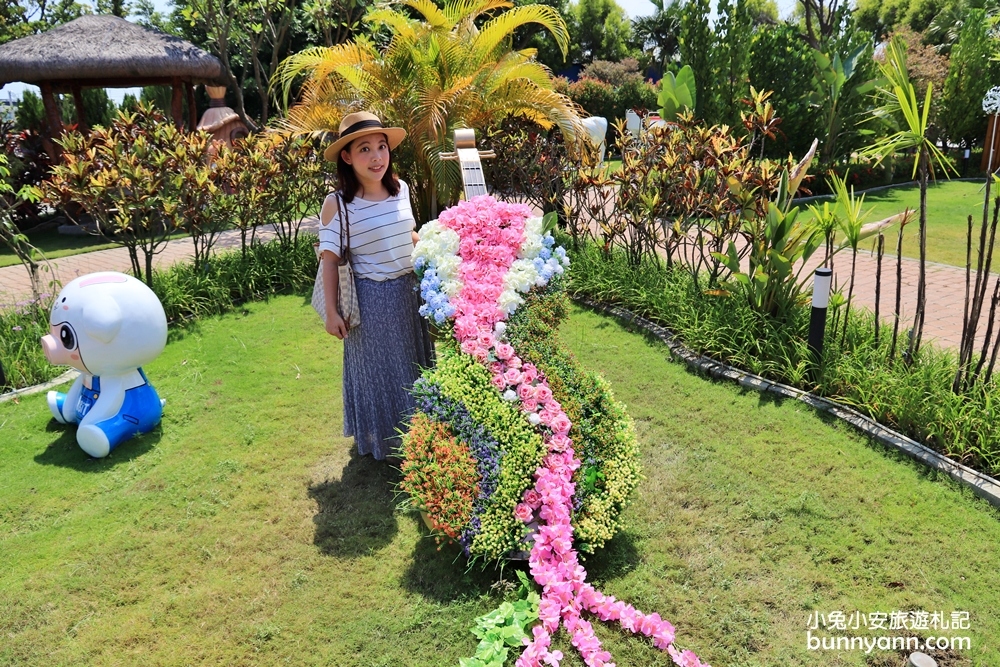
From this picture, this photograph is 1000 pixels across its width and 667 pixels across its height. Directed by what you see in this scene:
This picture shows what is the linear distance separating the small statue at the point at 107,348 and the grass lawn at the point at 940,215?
632cm

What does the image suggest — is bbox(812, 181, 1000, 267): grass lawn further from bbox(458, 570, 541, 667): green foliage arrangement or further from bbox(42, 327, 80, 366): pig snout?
bbox(42, 327, 80, 366): pig snout

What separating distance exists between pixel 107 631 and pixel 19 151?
1204 cm

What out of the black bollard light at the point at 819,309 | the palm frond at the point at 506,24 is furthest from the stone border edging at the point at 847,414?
the palm frond at the point at 506,24

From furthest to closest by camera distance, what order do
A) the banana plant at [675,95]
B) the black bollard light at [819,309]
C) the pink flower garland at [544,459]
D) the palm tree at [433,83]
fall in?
the banana plant at [675,95]
the palm tree at [433,83]
the black bollard light at [819,309]
the pink flower garland at [544,459]

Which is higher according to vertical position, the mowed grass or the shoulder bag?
the shoulder bag

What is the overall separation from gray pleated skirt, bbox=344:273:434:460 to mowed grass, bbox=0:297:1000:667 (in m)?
0.30

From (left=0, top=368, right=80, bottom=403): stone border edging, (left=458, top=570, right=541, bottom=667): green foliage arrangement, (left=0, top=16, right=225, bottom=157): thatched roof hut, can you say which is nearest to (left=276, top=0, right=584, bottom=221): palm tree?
(left=0, top=368, right=80, bottom=403): stone border edging

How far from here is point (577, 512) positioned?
310 cm

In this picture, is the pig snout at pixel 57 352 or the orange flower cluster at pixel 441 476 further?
the pig snout at pixel 57 352

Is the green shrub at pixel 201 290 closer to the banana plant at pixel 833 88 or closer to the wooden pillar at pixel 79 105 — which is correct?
the wooden pillar at pixel 79 105

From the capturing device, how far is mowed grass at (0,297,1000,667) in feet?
9.20

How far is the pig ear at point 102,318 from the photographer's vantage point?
13.3ft

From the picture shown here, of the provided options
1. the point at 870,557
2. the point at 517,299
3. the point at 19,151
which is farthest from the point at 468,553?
the point at 19,151

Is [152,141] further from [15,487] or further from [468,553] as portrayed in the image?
[468,553]
